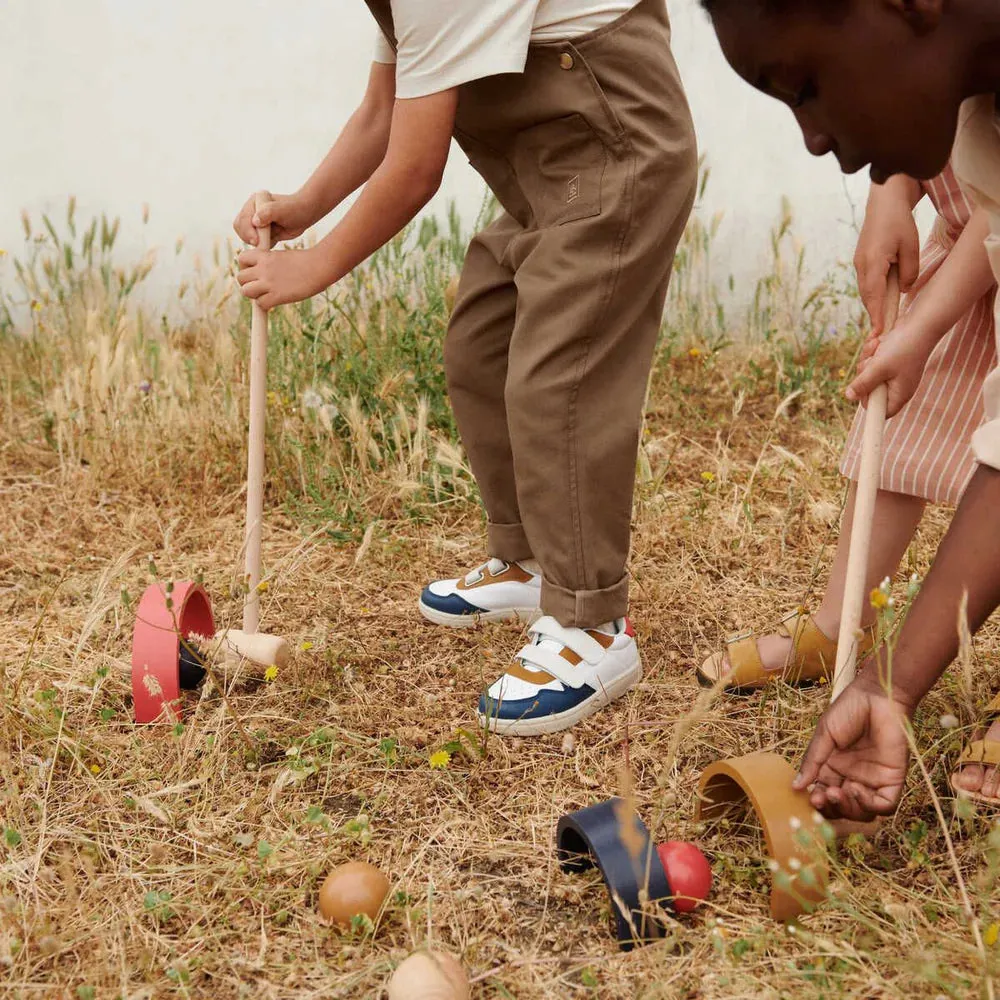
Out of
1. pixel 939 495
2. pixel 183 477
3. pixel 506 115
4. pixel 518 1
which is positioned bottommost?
pixel 183 477

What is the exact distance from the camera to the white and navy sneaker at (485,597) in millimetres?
2199

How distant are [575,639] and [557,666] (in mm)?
62

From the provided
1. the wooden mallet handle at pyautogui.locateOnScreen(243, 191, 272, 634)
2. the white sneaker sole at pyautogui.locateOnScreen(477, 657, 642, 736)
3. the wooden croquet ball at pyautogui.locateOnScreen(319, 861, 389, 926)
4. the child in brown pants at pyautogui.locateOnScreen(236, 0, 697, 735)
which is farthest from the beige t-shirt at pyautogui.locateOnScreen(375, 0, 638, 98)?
the wooden croquet ball at pyautogui.locateOnScreen(319, 861, 389, 926)

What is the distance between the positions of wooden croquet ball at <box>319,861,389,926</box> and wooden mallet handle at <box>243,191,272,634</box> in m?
0.68

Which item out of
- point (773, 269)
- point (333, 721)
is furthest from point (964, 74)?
point (773, 269)

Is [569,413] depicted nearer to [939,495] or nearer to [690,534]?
[939,495]

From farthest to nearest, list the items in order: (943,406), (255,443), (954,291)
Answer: (255,443), (943,406), (954,291)

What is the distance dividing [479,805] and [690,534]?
1063mm

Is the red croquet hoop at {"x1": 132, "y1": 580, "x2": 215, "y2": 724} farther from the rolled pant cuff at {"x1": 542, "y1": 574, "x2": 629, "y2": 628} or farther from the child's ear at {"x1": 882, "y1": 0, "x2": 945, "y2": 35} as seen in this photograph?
the child's ear at {"x1": 882, "y1": 0, "x2": 945, "y2": 35}

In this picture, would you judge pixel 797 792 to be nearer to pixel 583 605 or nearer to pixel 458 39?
pixel 583 605

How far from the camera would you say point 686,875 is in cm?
132

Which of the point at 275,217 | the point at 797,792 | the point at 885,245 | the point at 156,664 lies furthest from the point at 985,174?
the point at 156,664

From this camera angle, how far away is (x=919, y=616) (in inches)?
48.3

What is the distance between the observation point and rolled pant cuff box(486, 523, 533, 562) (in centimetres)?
223
